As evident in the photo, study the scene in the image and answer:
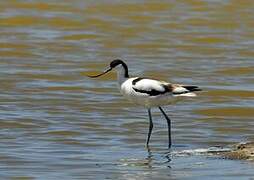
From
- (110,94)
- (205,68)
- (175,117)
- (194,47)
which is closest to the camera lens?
(175,117)

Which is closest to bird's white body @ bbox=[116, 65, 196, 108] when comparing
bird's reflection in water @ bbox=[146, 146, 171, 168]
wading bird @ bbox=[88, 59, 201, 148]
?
wading bird @ bbox=[88, 59, 201, 148]

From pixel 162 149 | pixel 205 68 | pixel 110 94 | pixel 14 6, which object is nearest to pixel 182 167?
pixel 162 149

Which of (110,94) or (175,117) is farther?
(110,94)

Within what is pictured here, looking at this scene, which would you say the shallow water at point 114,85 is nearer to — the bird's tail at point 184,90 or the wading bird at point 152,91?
the wading bird at point 152,91

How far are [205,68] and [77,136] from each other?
207 inches

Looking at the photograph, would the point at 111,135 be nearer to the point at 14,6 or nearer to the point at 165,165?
the point at 165,165

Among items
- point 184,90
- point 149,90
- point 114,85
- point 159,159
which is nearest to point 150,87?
point 149,90

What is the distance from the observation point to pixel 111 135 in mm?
11008

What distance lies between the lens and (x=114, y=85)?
14539mm

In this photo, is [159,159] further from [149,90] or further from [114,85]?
[114,85]

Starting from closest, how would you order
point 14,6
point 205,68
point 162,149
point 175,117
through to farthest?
point 162,149, point 175,117, point 205,68, point 14,6

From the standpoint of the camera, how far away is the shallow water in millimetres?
9344

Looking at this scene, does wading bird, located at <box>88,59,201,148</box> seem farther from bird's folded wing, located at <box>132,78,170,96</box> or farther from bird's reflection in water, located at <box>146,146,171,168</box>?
bird's reflection in water, located at <box>146,146,171,168</box>

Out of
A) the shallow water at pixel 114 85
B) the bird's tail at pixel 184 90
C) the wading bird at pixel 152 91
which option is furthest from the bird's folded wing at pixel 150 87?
the shallow water at pixel 114 85
